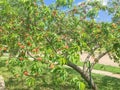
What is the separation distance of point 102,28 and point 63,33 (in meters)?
1.67

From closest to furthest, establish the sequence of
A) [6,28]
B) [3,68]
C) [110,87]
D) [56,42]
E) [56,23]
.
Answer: [56,42] < [6,28] < [56,23] < [110,87] < [3,68]

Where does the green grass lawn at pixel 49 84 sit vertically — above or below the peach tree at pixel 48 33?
below

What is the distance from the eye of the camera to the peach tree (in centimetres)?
749

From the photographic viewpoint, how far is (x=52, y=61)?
6.70 meters

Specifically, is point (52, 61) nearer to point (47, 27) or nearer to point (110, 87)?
point (47, 27)

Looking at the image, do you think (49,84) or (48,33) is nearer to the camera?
(48,33)

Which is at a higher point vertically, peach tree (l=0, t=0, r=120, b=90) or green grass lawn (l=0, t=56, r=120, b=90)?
peach tree (l=0, t=0, r=120, b=90)

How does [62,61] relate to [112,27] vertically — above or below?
below

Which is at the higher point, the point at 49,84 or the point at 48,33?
the point at 48,33

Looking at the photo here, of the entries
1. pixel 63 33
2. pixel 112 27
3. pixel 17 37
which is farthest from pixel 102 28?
pixel 17 37

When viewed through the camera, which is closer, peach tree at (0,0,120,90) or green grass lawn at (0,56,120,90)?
peach tree at (0,0,120,90)

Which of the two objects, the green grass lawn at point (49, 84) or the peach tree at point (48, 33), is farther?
the green grass lawn at point (49, 84)

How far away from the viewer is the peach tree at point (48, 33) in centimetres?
749

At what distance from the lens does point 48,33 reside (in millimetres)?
9141
